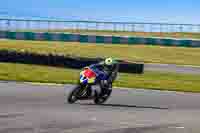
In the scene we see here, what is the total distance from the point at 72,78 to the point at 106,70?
25.8 ft

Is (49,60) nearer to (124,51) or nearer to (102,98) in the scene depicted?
(102,98)

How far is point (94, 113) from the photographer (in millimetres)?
13234

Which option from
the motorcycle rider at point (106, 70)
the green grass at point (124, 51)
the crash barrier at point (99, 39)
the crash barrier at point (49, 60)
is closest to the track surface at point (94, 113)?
the motorcycle rider at point (106, 70)

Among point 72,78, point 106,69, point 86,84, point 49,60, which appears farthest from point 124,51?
point 86,84

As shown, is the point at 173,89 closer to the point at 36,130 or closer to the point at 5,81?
the point at 5,81

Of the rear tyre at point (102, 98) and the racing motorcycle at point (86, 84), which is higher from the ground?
the racing motorcycle at point (86, 84)

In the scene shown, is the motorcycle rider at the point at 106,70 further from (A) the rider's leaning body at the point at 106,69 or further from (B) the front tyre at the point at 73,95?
(B) the front tyre at the point at 73,95

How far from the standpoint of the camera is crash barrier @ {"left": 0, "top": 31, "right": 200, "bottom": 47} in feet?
163

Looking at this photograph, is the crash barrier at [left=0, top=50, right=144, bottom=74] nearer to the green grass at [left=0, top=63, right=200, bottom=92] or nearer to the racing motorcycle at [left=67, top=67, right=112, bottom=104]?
the green grass at [left=0, top=63, right=200, bottom=92]

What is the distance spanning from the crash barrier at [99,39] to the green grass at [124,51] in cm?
148

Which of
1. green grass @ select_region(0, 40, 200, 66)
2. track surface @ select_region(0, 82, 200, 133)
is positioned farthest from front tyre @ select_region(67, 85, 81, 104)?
green grass @ select_region(0, 40, 200, 66)

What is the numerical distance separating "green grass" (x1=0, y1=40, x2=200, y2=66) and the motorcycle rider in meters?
24.4

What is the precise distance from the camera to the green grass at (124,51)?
40719 millimetres

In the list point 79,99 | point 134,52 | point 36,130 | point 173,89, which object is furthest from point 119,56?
point 36,130
